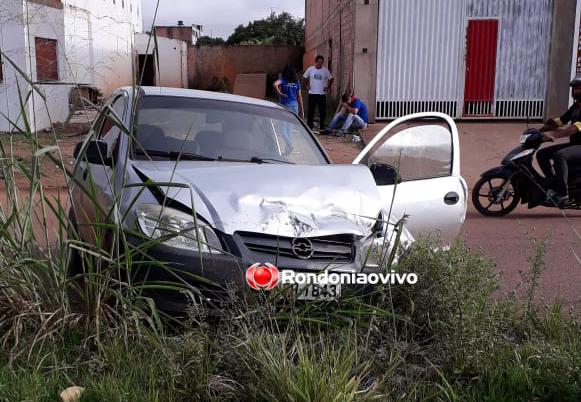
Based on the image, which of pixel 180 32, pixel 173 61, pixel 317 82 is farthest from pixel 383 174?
pixel 180 32

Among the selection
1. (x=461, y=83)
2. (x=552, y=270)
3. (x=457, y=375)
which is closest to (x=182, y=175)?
(x=457, y=375)

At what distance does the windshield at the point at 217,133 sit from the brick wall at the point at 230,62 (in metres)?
29.1

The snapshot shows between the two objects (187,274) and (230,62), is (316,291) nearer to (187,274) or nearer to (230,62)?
(187,274)

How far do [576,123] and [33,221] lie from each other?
624 centimetres

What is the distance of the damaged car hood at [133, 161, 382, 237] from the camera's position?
3.52 metres

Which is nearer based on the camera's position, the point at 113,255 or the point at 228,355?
the point at 228,355

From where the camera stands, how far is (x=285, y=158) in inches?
190

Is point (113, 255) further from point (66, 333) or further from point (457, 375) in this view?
point (457, 375)

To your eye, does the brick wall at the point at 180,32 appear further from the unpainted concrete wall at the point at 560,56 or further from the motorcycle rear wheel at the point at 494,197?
the motorcycle rear wheel at the point at 494,197

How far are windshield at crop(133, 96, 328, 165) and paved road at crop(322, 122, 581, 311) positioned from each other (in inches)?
63.0

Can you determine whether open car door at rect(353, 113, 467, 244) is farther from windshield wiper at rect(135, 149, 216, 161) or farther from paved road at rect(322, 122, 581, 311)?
windshield wiper at rect(135, 149, 216, 161)

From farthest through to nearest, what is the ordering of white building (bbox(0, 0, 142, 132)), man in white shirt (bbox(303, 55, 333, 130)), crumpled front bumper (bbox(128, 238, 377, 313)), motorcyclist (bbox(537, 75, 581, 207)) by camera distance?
1. man in white shirt (bbox(303, 55, 333, 130))
2. motorcyclist (bbox(537, 75, 581, 207))
3. white building (bbox(0, 0, 142, 132))
4. crumpled front bumper (bbox(128, 238, 377, 313))

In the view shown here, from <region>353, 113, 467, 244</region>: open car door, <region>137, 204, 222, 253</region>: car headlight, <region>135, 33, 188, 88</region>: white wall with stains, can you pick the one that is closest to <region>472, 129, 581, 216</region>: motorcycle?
<region>353, 113, 467, 244</region>: open car door

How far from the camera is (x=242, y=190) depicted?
372 centimetres
